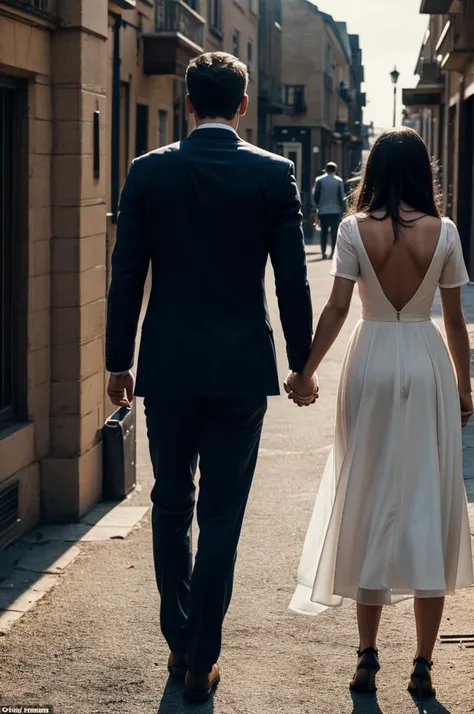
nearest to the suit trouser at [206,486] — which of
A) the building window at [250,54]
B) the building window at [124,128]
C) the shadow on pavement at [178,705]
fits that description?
the shadow on pavement at [178,705]

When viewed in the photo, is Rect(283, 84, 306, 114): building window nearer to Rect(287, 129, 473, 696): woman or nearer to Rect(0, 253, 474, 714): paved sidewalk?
Rect(0, 253, 474, 714): paved sidewalk

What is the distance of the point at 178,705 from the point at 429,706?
2.63ft

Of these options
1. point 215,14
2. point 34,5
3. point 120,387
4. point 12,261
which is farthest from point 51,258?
point 215,14

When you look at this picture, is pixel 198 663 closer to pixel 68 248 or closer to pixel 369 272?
pixel 369 272

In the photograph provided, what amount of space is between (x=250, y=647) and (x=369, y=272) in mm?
1465

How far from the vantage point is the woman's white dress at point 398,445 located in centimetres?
431

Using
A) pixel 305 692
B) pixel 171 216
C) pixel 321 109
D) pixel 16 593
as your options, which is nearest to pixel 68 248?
pixel 16 593

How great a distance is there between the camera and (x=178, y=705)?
167 inches

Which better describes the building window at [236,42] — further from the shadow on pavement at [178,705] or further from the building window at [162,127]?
the shadow on pavement at [178,705]

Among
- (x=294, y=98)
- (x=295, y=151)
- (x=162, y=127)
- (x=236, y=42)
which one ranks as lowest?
(x=162, y=127)

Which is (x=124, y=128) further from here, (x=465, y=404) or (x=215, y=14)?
(x=465, y=404)

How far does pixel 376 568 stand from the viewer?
171 inches

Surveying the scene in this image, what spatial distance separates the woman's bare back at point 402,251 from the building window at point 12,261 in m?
2.55

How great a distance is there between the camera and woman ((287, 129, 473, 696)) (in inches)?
169
